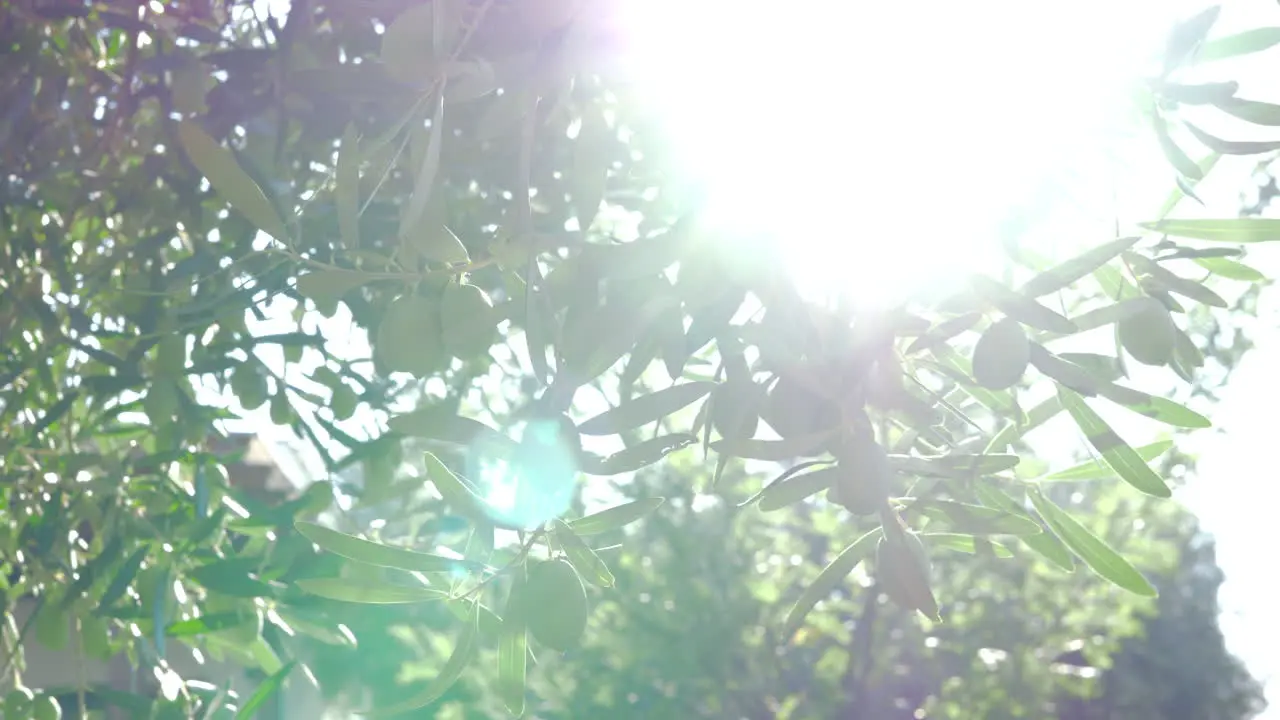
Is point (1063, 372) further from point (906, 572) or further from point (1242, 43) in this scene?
point (1242, 43)

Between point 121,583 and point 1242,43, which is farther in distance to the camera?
point 121,583

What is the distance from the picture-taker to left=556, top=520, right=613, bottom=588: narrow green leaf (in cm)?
48

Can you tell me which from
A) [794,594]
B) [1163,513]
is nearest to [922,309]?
[794,594]

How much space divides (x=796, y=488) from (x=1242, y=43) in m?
0.31

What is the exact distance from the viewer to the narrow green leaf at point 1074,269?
47cm

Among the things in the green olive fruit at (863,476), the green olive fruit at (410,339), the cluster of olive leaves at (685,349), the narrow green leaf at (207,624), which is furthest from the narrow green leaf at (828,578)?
the narrow green leaf at (207,624)

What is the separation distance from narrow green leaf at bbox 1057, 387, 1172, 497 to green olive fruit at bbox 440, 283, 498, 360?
268mm

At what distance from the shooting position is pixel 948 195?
1.59 feet

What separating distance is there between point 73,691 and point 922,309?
2.44ft

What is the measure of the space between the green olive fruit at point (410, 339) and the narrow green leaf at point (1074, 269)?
0.27m

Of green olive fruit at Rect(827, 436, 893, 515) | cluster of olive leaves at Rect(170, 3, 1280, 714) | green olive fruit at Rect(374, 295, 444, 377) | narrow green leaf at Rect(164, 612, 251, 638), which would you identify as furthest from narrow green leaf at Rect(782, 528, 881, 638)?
narrow green leaf at Rect(164, 612, 251, 638)

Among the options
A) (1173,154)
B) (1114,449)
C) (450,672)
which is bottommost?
(450,672)

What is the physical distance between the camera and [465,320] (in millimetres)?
525

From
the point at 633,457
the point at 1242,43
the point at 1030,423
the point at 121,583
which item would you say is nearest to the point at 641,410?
the point at 633,457
